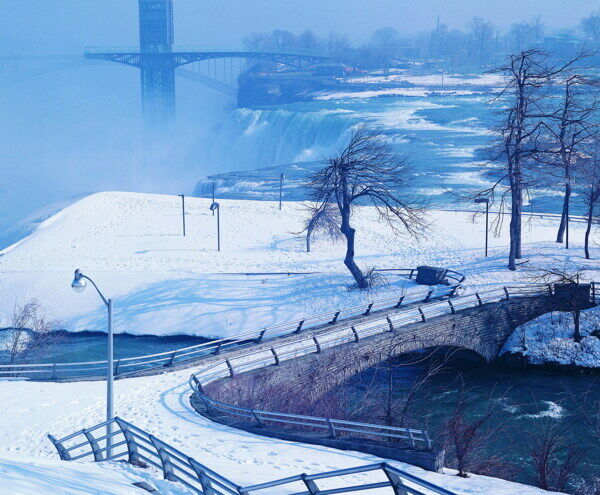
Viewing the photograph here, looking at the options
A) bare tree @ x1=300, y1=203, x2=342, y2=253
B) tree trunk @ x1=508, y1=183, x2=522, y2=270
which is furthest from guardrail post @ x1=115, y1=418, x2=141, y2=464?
bare tree @ x1=300, y1=203, x2=342, y2=253

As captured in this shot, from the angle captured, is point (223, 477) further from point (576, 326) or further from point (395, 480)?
point (576, 326)

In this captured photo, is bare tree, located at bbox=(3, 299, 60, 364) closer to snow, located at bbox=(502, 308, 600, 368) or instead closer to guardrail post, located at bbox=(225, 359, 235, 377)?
guardrail post, located at bbox=(225, 359, 235, 377)

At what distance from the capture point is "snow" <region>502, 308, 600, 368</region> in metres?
27.2

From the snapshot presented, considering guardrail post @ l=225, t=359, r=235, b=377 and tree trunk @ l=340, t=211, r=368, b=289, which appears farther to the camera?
tree trunk @ l=340, t=211, r=368, b=289

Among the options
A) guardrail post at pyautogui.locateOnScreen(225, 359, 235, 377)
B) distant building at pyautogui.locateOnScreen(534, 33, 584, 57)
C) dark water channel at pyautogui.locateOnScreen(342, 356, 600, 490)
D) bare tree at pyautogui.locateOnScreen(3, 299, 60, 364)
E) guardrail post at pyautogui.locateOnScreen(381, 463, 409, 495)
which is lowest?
dark water channel at pyautogui.locateOnScreen(342, 356, 600, 490)

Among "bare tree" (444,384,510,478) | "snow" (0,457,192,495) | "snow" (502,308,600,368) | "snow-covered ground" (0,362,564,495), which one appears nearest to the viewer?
"snow" (0,457,192,495)

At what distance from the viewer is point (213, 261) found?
1484 inches

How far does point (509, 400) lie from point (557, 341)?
14.6ft

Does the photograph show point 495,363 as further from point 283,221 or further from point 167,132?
point 167,132

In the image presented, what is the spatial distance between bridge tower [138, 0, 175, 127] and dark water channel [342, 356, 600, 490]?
9648 cm

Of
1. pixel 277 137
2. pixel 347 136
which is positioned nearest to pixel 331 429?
pixel 347 136

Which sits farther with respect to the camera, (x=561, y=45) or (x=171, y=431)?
(x=561, y=45)

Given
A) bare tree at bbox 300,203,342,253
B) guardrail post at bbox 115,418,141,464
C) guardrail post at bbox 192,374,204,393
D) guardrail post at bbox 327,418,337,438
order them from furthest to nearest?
1. bare tree at bbox 300,203,342,253
2. guardrail post at bbox 192,374,204,393
3. guardrail post at bbox 327,418,337,438
4. guardrail post at bbox 115,418,141,464

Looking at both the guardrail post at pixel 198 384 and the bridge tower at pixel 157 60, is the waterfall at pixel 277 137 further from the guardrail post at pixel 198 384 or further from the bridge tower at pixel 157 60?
the guardrail post at pixel 198 384
